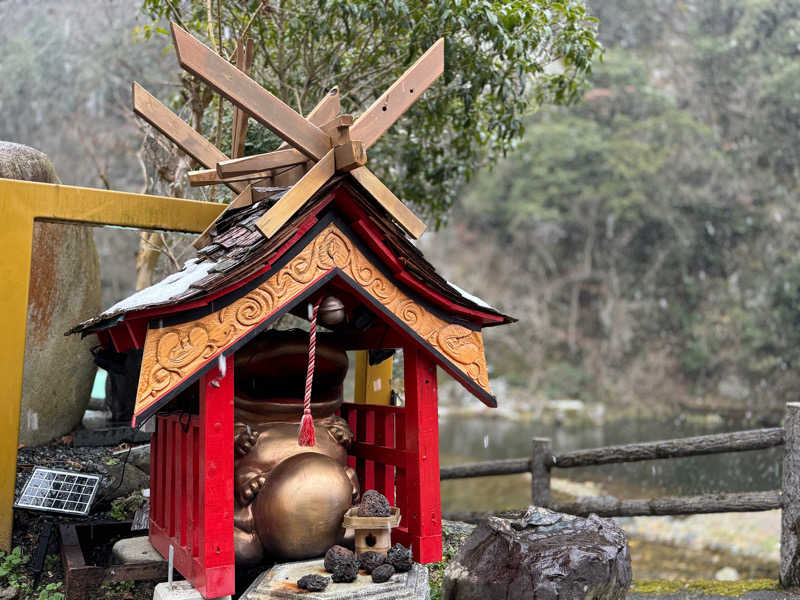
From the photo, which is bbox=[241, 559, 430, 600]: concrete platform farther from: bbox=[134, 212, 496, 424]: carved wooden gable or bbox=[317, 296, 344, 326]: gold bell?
bbox=[317, 296, 344, 326]: gold bell

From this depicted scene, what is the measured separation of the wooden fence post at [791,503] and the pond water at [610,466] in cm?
548

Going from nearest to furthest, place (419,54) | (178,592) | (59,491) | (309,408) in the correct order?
(178,592) → (309,408) → (59,491) → (419,54)

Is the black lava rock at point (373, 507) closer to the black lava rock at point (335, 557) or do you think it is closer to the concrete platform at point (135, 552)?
the black lava rock at point (335, 557)

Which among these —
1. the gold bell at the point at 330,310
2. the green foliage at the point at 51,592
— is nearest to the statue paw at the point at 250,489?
the gold bell at the point at 330,310

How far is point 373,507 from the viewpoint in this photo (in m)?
3.29

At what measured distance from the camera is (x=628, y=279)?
23328 millimetres

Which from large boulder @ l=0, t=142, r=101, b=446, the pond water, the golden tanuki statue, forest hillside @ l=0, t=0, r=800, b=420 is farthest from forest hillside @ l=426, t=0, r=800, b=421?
the golden tanuki statue

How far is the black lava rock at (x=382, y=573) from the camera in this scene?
3.06 meters

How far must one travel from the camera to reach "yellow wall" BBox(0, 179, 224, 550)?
13.4 ft

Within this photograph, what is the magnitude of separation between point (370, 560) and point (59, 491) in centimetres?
236

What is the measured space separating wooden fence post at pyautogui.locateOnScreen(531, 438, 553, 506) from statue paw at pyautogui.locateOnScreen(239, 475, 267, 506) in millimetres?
3624

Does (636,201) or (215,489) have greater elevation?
(636,201)

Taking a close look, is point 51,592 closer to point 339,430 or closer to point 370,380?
point 339,430

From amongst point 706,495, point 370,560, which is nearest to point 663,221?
point 706,495
